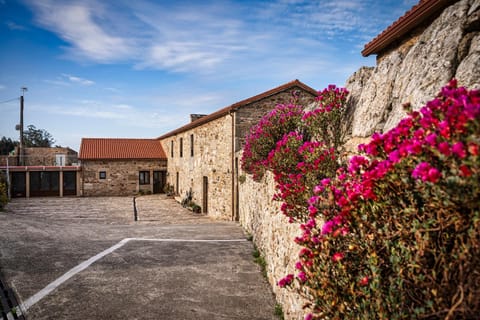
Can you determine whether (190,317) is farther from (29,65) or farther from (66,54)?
(29,65)

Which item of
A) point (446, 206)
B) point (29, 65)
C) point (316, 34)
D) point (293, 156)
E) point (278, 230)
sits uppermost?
point (29, 65)

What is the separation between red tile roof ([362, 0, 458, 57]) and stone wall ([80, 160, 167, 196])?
2262cm

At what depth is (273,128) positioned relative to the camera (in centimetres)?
677

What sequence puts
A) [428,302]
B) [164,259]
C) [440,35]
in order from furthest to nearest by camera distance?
[164,259] → [440,35] → [428,302]

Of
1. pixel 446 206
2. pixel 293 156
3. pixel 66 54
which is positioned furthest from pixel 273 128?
pixel 66 54

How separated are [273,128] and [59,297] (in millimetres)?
5449

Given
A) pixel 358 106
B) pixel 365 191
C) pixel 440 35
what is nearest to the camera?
pixel 365 191

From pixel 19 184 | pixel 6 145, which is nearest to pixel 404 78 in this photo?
pixel 19 184

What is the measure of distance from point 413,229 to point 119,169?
24.9 m

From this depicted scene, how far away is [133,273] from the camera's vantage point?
633cm

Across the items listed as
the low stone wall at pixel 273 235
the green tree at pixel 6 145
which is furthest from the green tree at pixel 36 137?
the low stone wall at pixel 273 235

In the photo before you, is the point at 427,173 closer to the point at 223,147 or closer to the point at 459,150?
the point at 459,150

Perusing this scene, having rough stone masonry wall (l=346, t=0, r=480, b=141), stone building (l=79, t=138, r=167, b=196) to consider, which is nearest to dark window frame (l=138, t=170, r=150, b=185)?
stone building (l=79, t=138, r=167, b=196)

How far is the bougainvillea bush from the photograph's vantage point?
55.9 inches
